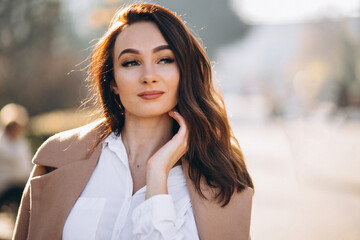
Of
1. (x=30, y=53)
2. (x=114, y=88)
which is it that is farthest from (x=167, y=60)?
(x=30, y=53)

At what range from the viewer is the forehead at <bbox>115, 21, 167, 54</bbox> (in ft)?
7.64

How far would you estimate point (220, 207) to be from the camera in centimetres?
230

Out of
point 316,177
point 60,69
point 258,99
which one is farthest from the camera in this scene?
point 258,99

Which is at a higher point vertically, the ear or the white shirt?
the ear

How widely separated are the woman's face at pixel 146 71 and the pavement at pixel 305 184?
3870 millimetres

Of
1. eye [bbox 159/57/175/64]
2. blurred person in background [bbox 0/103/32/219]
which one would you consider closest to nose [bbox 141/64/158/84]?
eye [bbox 159/57/175/64]

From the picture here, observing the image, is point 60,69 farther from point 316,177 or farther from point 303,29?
point 303,29

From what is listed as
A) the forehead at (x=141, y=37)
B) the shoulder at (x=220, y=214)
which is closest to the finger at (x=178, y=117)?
the shoulder at (x=220, y=214)

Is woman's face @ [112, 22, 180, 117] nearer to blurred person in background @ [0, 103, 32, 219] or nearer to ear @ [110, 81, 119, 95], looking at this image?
ear @ [110, 81, 119, 95]

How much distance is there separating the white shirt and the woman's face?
329 millimetres

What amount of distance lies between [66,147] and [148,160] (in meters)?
0.57

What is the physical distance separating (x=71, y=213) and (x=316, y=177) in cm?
787

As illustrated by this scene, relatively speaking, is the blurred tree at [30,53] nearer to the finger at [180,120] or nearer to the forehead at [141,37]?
the forehead at [141,37]

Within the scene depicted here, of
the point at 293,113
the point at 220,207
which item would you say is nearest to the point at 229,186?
the point at 220,207
